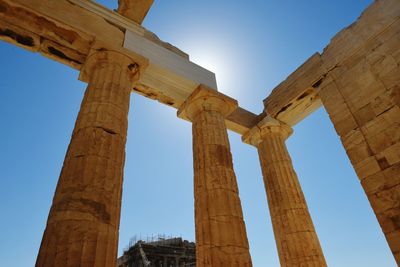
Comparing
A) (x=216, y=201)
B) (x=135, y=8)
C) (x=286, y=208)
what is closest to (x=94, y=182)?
(x=216, y=201)

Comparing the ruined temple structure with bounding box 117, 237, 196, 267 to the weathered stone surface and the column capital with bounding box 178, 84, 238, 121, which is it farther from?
the weathered stone surface

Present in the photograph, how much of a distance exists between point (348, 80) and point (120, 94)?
1103 cm

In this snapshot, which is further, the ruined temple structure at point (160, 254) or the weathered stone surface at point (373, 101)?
the ruined temple structure at point (160, 254)

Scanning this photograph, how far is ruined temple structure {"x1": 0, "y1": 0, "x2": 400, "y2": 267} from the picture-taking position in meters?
7.43

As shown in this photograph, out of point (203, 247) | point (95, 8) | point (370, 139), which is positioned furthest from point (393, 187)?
point (95, 8)

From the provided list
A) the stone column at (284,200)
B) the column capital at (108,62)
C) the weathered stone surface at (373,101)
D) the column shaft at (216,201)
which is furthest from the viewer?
the stone column at (284,200)

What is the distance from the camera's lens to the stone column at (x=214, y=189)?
9492mm

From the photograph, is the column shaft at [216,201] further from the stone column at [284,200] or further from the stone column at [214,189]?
the stone column at [284,200]

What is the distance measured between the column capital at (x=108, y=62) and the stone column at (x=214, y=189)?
12.0 feet

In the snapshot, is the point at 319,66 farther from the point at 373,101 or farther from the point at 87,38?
the point at 87,38

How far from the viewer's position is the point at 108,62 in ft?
36.2

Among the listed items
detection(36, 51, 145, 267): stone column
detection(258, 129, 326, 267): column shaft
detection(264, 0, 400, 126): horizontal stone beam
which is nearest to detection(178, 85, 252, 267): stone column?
detection(36, 51, 145, 267): stone column

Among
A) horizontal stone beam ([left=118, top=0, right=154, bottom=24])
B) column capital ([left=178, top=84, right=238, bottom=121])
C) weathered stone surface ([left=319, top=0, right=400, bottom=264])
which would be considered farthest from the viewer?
column capital ([left=178, top=84, right=238, bottom=121])

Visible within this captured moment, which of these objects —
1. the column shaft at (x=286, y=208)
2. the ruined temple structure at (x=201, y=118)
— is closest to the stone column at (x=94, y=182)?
the ruined temple structure at (x=201, y=118)
